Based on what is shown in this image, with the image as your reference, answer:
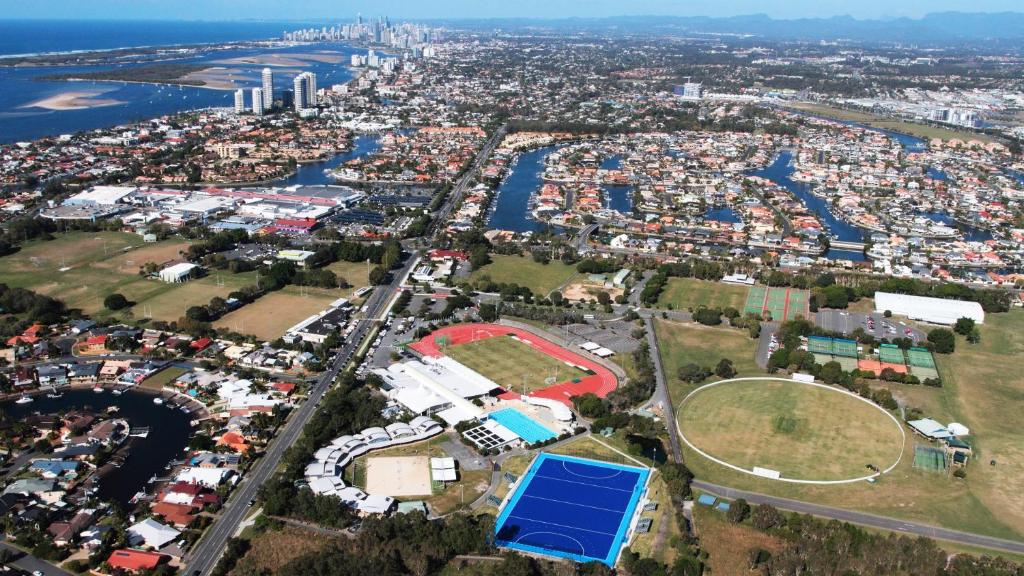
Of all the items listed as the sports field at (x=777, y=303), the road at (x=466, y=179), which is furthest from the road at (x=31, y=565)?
the road at (x=466, y=179)

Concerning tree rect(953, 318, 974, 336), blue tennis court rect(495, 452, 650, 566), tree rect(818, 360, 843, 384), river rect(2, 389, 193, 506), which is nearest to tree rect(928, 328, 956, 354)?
tree rect(953, 318, 974, 336)

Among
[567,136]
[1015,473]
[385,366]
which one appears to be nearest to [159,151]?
[567,136]

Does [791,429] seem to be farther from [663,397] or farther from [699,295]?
[699,295]

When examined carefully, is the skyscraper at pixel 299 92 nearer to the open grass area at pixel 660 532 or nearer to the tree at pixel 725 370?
the tree at pixel 725 370

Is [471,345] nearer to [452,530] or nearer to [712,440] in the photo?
[712,440]

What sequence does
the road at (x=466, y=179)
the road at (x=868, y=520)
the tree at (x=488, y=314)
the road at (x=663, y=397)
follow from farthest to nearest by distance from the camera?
the road at (x=466, y=179) → the tree at (x=488, y=314) → the road at (x=663, y=397) → the road at (x=868, y=520)

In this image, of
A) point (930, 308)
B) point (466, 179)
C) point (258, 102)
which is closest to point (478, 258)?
point (930, 308)

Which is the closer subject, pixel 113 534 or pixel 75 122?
pixel 113 534
